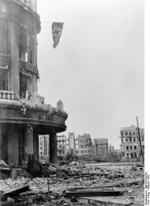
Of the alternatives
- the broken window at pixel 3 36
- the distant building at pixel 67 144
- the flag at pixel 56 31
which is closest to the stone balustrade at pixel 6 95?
the flag at pixel 56 31

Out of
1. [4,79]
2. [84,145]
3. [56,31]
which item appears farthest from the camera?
[84,145]

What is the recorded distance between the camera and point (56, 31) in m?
19.3

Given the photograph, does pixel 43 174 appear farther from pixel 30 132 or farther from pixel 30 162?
pixel 30 132

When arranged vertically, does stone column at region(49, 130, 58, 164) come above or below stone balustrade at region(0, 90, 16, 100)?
below

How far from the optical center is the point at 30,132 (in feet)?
65.6

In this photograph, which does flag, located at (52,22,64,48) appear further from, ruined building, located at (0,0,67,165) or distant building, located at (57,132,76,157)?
distant building, located at (57,132,76,157)

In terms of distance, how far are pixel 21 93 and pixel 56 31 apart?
6770mm

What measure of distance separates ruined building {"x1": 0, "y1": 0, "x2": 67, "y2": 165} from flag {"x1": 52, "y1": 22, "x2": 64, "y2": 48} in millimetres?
3885

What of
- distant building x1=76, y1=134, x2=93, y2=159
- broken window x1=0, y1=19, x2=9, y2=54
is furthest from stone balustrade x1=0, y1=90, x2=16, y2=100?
distant building x1=76, y1=134, x2=93, y2=159

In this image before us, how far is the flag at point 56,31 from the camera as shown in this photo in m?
18.3

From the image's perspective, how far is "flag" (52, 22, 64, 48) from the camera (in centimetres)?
1826

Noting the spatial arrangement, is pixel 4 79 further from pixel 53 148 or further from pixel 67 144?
pixel 67 144

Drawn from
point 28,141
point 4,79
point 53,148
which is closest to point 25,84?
point 4,79

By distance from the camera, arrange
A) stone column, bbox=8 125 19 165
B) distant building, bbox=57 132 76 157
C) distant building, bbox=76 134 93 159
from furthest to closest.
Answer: distant building, bbox=76 134 93 159 < distant building, bbox=57 132 76 157 < stone column, bbox=8 125 19 165
